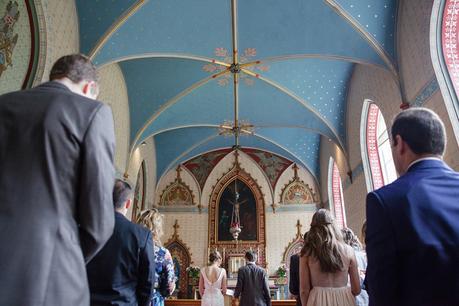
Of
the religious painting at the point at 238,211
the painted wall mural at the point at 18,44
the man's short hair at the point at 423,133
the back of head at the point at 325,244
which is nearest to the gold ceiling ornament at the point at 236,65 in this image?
the painted wall mural at the point at 18,44

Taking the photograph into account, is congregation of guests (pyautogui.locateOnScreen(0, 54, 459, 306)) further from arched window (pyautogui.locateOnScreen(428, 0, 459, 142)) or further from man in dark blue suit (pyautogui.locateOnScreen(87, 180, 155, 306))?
arched window (pyautogui.locateOnScreen(428, 0, 459, 142))

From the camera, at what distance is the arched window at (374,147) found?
8789 mm

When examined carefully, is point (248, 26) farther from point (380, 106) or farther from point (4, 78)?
point (4, 78)

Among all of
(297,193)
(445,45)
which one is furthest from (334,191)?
(445,45)

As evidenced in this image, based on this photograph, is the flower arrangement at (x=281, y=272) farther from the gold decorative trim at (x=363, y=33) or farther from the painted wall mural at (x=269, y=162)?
the gold decorative trim at (x=363, y=33)

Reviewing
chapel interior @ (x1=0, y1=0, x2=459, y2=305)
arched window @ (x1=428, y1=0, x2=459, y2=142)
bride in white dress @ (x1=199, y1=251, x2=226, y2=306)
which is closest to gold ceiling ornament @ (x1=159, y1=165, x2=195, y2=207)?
chapel interior @ (x1=0, y1=0, x2=459, y2=305)

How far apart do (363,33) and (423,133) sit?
657 cm

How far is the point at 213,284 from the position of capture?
6.09m

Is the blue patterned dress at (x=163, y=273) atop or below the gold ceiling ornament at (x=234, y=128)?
below

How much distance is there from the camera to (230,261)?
13875 millimetres

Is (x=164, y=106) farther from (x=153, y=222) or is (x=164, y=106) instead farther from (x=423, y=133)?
(x=423, y=133)

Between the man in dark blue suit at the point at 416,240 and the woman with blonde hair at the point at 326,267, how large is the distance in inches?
55.4

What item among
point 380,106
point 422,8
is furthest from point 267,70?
point 422,8

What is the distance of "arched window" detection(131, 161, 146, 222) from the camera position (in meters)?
12.4
